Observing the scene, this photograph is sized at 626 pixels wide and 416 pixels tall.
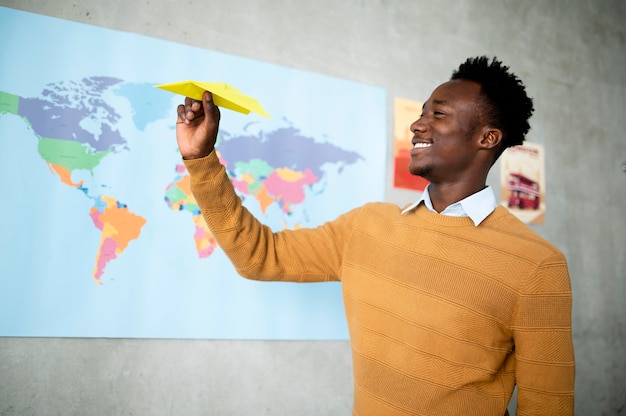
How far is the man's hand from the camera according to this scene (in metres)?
0.77

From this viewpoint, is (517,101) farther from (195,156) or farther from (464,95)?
(195,156)

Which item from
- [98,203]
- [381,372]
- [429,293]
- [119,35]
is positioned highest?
[119,35]

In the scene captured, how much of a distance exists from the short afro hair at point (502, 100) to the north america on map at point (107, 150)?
2.21ft

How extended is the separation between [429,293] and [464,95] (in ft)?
1.60

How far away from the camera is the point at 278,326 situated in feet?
4.31

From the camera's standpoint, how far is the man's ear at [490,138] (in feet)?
3.20

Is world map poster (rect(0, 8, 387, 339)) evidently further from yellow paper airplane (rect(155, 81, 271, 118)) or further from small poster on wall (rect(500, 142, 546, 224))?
small poster on wall (rect(500, 142, 546, 224))

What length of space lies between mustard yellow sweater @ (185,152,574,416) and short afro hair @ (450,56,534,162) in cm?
23

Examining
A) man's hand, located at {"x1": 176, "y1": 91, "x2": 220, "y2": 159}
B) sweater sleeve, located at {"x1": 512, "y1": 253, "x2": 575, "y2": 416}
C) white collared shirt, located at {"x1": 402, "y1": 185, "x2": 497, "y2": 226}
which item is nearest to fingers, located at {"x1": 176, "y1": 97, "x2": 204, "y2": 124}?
man's hand, located at {"x1": 176, "y1": 91, "x2": 220, "y2": 159}

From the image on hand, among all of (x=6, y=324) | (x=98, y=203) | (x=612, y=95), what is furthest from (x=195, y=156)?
(x=612, y=95)

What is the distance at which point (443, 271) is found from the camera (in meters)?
0.86

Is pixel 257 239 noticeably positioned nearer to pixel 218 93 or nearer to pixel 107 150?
pixel 218 93

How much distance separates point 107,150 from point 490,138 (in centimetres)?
104

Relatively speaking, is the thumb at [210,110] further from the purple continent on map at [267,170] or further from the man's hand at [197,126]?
the purple continent on map at [267,170]
